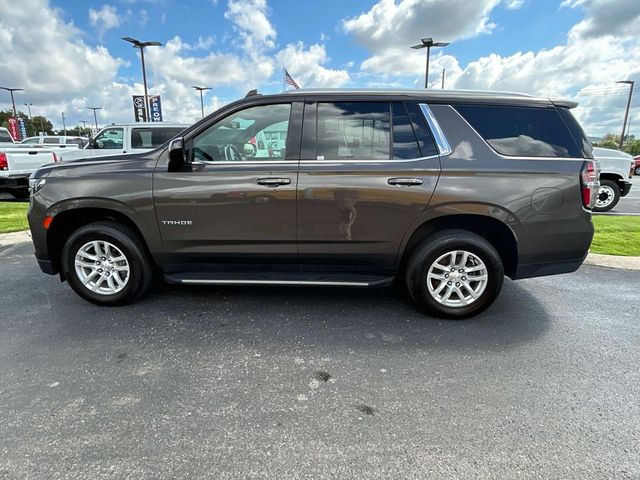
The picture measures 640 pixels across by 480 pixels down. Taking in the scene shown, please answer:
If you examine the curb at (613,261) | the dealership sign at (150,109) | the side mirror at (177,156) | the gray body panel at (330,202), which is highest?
the dealership sign at (150,109)

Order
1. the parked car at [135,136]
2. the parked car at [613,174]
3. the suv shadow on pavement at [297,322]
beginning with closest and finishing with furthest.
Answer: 1. the suv shadow on pavement at [297,322]
2. the parked car at [613,174]
3. the parked car at [135,136]

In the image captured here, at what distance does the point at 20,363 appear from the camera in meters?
2.71

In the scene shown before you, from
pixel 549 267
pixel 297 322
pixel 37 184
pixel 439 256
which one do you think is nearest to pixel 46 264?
→ pixel 37 184

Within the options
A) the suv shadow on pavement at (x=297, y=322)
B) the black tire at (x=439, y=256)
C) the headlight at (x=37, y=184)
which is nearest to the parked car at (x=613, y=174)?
the suv shadow on pavement at (x=297, y=322)

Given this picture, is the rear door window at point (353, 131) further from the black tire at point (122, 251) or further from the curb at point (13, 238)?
the curb at point (13, 238)

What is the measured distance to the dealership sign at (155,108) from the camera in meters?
25.0

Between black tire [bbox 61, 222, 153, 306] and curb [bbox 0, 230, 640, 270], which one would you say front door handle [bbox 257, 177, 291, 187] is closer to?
black tire [bbox 61, 222, 153, 306]

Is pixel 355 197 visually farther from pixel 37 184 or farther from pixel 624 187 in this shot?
pixel 624 187

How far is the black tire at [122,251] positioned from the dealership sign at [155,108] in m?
24.5

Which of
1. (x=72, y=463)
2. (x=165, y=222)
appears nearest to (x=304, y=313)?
(x=165, y=222)

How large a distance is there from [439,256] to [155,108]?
2673 centimetres

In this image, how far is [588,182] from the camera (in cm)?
312

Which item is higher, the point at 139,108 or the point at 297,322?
the point at 139,108

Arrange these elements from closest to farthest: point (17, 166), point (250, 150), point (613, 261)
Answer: point (250, 150), point (613, 261), point (17, 166)
